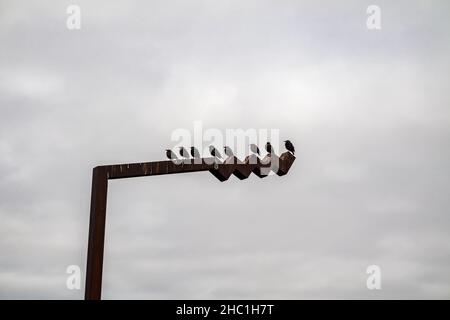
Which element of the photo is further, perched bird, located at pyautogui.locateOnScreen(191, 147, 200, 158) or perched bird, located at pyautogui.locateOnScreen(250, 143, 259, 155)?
perched bird, located at pyautogui.locateOnScreen(250, 143, 259, 155)

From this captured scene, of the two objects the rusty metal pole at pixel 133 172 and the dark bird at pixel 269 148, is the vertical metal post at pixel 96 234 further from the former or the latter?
the dark bird at pixel 269 148

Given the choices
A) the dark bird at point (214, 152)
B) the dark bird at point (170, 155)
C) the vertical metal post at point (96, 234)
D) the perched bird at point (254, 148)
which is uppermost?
the perched bird at point (254, 148)

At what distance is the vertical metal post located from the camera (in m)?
13.9

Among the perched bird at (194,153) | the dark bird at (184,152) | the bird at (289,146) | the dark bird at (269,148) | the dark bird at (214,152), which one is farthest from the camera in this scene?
the bird at (289,146)

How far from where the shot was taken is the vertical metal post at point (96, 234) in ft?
45.6

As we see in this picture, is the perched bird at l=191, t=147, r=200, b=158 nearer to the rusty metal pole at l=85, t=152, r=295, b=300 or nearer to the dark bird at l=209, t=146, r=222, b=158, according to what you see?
the rusty metal pole at l=85, t=152, r=295, b=300

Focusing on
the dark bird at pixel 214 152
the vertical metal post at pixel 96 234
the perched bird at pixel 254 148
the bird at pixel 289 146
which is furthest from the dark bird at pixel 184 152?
the bird at pixel 289 146

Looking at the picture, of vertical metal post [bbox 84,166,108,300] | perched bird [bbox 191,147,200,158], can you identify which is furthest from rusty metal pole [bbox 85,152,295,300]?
perched bird [bbox 191,147,200,158]

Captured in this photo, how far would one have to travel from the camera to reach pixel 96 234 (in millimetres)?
14078
